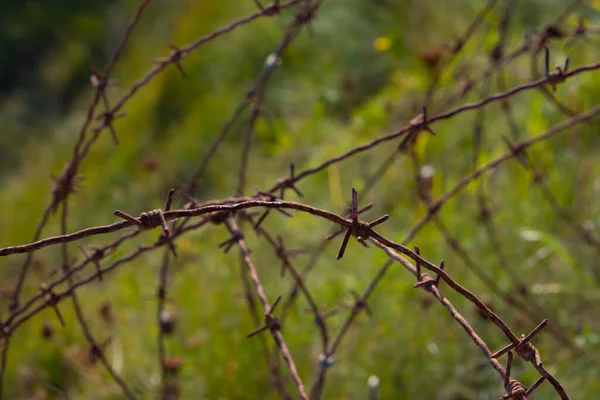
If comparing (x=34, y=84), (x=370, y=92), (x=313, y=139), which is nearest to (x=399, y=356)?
(x=313, y=139)

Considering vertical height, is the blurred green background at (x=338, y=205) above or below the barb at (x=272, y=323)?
above

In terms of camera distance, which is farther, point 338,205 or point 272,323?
point 338,205

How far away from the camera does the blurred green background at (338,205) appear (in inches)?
89.5

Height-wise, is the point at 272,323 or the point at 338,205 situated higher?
the point at 338,205

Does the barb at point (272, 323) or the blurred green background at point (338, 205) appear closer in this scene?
the barb at point (272, 323)

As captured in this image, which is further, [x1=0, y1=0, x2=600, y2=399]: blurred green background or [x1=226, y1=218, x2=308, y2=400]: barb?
[x1=0, y1=0, x2=600, y2=399]: blurred green background

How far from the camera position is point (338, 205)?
3.04 meters

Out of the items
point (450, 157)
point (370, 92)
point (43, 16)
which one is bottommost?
point (450, 157)

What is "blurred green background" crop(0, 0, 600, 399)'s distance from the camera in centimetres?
227

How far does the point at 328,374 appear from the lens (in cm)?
221

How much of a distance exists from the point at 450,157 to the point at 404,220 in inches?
19.1

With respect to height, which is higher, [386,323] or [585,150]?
[585,150]

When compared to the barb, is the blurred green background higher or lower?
higher

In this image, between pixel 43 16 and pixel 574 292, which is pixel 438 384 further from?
pixel 43 16
